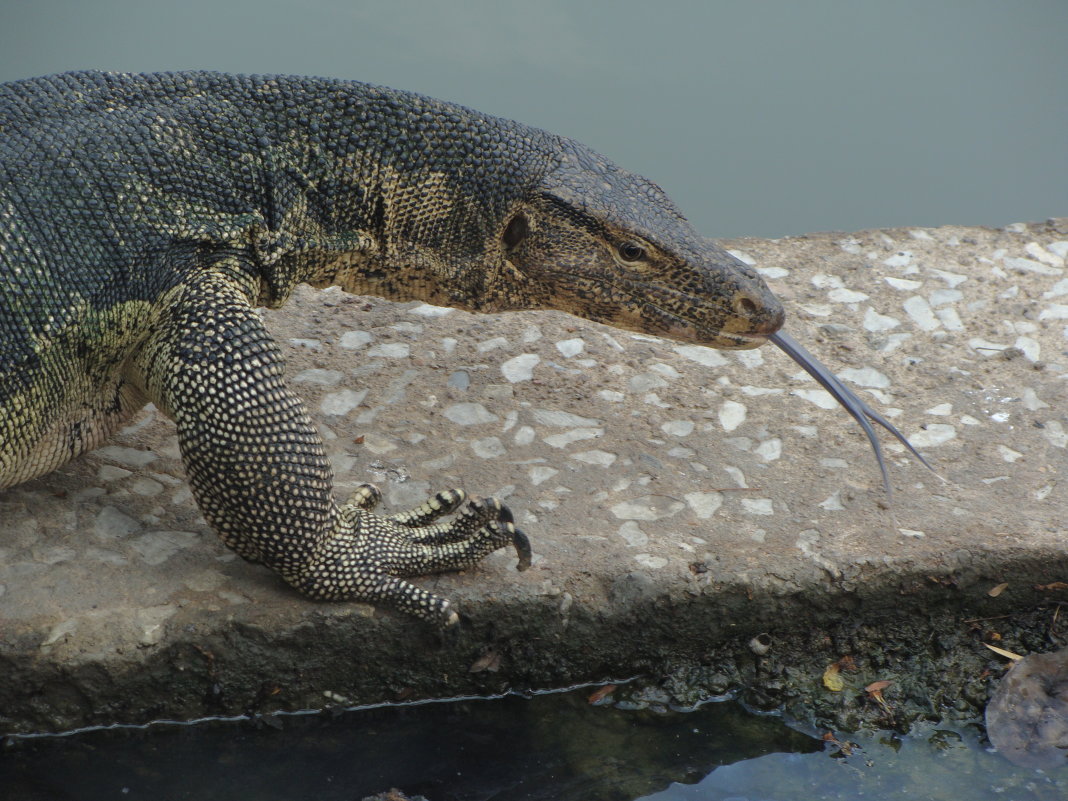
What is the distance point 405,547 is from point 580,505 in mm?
861

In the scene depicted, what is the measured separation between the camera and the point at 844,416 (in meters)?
5.71

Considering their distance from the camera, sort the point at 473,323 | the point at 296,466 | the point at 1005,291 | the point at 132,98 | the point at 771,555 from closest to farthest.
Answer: the point at 296,466, the point at 132,98, the point at 771,555, the point at 473,323, the point at 1005,291

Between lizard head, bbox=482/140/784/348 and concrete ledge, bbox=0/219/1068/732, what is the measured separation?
829 mm

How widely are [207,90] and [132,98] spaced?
262mm

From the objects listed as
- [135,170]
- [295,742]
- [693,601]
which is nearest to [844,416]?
[693,601]

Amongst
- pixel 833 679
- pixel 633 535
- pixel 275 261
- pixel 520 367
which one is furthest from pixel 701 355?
pixel 275 261

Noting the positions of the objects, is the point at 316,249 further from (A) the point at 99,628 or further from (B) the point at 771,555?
(B) the point at 771,555

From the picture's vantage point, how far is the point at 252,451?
4012 millimetres

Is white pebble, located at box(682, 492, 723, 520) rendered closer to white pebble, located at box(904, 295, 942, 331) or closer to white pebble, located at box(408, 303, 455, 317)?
white pebble, located at box(408, 303, 455, 317)

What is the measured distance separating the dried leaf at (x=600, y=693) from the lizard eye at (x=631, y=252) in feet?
5.22

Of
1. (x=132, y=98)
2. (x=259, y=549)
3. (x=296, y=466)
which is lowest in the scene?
(x=259, y=549)

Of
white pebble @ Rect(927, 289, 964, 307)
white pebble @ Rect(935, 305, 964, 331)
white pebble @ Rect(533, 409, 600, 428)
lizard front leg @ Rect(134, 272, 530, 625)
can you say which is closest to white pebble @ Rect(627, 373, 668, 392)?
white pebble @ Rect(533, 409, 600, 428)

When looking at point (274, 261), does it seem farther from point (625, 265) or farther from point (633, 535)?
point (633, 535)

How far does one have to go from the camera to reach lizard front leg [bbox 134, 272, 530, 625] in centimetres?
402
